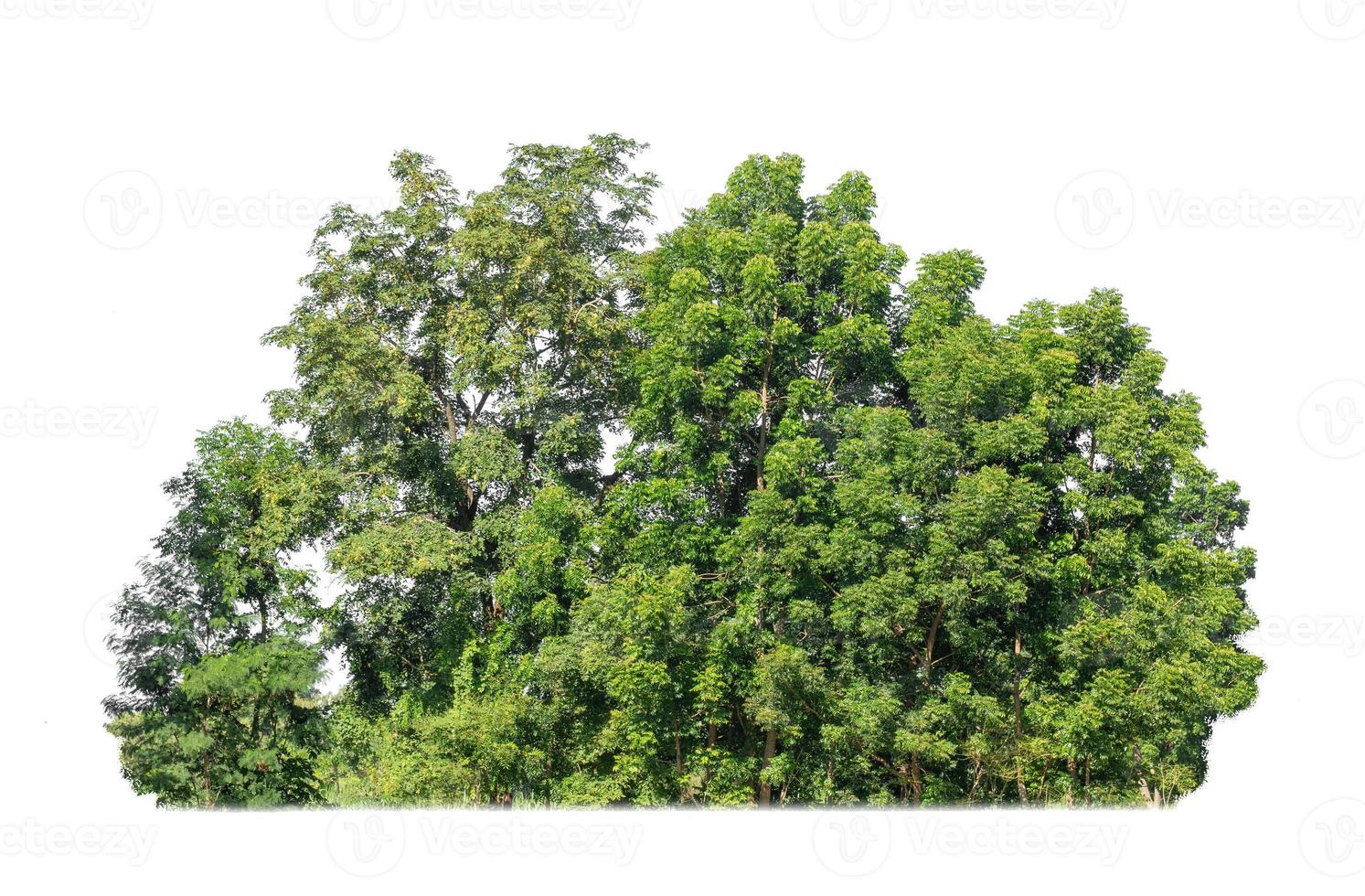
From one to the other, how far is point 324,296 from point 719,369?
327 inches

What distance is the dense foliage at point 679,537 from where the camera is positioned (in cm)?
2078

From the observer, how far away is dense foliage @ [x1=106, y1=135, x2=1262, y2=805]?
20.8 m

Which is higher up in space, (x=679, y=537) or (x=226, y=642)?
(x=679, y=537)

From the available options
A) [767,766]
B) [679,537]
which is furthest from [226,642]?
[767,766]

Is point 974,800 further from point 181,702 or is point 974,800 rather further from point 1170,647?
point 181,702

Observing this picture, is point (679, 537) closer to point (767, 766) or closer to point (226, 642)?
point (767, 766)

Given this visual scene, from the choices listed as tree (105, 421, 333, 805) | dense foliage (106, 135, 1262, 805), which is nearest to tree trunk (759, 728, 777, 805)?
dense foliage (106, 135, 1262, 805)

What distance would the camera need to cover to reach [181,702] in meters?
22.8

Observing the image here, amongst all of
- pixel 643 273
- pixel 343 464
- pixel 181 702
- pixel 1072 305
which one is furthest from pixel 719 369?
pixel 181 702

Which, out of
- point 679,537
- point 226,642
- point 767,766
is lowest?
point 767,766

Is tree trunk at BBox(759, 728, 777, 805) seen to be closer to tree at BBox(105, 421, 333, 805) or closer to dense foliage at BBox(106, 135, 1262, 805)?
dense foliage at BBox(106, 135, 1262, 805)

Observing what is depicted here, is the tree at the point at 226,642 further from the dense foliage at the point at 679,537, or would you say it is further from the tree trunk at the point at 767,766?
the tree trunk at the point at 767,766

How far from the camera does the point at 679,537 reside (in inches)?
903

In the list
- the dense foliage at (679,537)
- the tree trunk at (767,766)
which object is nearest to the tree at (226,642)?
the dense foliage at (679,537)
